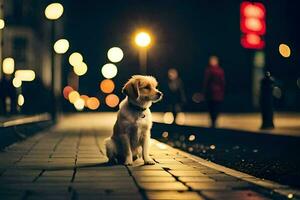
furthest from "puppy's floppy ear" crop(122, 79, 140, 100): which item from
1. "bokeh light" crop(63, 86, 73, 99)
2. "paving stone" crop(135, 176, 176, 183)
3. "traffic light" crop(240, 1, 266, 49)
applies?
"bokeh light" crop(63, 86, 73, 99)

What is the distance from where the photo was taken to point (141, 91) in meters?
9.14

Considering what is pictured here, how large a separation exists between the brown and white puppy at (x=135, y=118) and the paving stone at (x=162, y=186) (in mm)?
1817

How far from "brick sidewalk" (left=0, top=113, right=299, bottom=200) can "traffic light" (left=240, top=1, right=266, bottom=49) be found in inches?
721

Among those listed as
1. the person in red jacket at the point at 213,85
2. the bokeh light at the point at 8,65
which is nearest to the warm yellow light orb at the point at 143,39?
the person in red jacket at the point at 213,85

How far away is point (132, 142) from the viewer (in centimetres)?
915

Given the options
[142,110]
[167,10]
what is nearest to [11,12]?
[167,10]

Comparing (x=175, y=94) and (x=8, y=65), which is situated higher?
(x=8, y=65)

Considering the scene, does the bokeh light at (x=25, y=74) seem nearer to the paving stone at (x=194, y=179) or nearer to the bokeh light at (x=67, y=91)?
the bokeh light at (x=67, y=91)

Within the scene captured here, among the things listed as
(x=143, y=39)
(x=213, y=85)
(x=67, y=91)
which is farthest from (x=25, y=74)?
(x=213, y=85)

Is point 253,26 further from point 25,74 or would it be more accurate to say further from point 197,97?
point 25,74

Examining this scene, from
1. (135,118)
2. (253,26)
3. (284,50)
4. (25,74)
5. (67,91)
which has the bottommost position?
(135,118)

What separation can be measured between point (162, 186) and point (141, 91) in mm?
2390

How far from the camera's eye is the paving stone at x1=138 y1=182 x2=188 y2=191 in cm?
684

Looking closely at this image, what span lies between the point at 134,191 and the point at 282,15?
46.7 m
